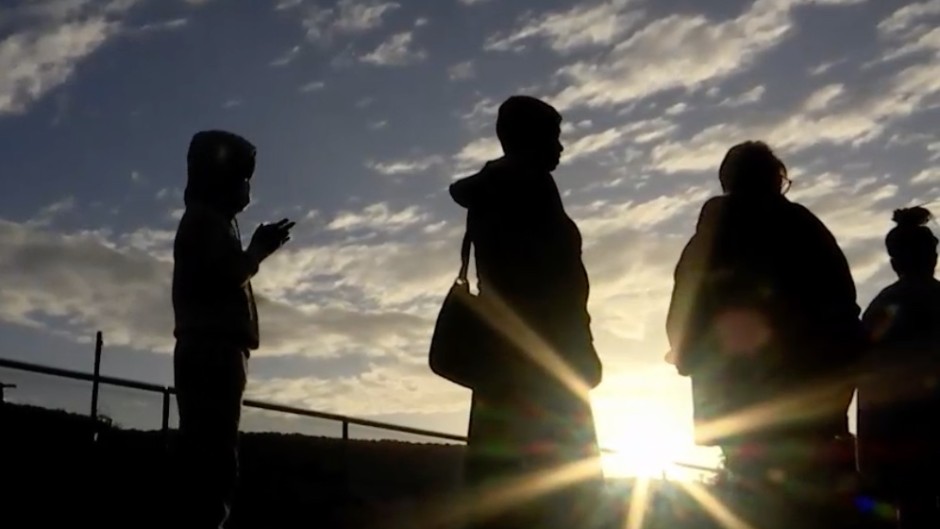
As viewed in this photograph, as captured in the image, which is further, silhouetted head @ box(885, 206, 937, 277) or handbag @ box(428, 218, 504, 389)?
silhouetted head @ box(885, 206, 937, 277)

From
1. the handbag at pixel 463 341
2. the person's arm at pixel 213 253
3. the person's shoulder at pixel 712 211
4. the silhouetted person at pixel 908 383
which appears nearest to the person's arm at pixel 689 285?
A: the person's shoulder at pixel 712 211

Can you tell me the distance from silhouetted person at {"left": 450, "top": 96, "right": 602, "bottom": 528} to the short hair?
11 centimetres

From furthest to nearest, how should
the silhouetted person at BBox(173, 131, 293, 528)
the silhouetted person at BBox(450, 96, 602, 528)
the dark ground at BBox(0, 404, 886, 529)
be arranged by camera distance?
the dark ground at BBox(0, 404, 886, 529), the silhouetted person at BBox(173, 131, 293, 528), the silhouetted person at BBox(450, 96, 602, 528)

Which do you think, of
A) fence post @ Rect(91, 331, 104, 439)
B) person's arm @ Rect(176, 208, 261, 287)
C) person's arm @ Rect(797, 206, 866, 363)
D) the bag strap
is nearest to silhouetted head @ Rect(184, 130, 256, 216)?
person's arm @ Rect(176, 208, 261, 287)

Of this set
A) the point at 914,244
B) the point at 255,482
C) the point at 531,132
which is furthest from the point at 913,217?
the point at 255,482

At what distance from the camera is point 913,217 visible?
20.3ft

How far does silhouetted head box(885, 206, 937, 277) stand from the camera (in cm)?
614

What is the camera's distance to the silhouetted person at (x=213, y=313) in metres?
4.70

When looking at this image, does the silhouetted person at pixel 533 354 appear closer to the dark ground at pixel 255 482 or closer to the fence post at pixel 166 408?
the dark ground at pixel 255 482

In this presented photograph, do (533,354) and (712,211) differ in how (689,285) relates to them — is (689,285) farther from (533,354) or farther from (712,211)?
(533,354)

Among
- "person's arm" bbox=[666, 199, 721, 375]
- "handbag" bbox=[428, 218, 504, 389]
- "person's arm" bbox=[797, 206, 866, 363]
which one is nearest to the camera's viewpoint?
"handbag" bbox=[428, 218, 504, 389]

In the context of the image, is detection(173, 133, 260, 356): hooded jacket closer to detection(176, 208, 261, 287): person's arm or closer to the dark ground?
detection(176, 208, 261, 287): person's arm

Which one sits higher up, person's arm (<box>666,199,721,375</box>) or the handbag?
person's arm (<box>666,199,721,375</box>)

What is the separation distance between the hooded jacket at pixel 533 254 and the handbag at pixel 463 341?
0.33 feet
